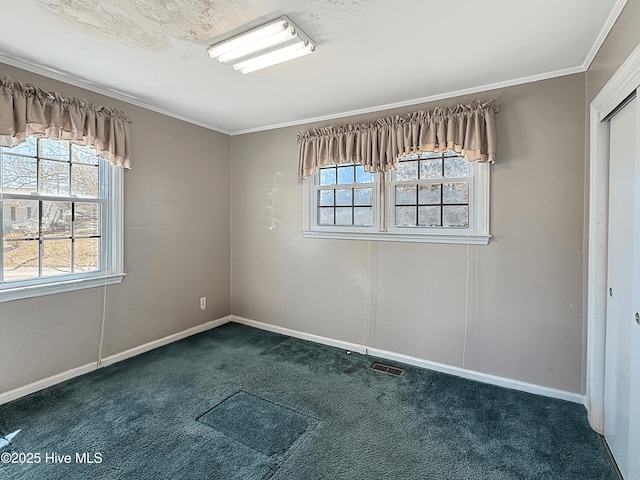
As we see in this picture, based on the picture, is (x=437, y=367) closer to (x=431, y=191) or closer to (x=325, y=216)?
(x=431, y=191)

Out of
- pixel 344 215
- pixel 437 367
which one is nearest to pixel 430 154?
pixel 344 215

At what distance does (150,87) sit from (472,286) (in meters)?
3.24

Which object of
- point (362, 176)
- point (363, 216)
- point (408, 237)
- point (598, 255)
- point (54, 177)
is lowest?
point (598, 255)

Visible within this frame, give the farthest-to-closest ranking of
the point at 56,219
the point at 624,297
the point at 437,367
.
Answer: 1. the point at 437,367
2. the point at 56,219
3. the point at 624,297

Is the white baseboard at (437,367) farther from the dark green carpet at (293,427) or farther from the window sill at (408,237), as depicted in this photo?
the window sill at (408,237)

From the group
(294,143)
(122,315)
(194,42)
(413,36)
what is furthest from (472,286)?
(122,315)

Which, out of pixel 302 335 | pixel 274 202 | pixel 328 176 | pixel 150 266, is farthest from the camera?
pixel 274 202

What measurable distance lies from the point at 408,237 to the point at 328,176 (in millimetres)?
1138

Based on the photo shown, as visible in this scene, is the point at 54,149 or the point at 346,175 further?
the point at 346,175

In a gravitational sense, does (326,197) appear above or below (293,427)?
above

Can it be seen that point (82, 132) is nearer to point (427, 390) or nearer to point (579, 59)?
point (427, 390)

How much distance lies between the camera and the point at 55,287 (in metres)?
2.64

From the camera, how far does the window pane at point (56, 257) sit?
2639 millimetres

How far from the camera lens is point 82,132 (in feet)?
8.73
